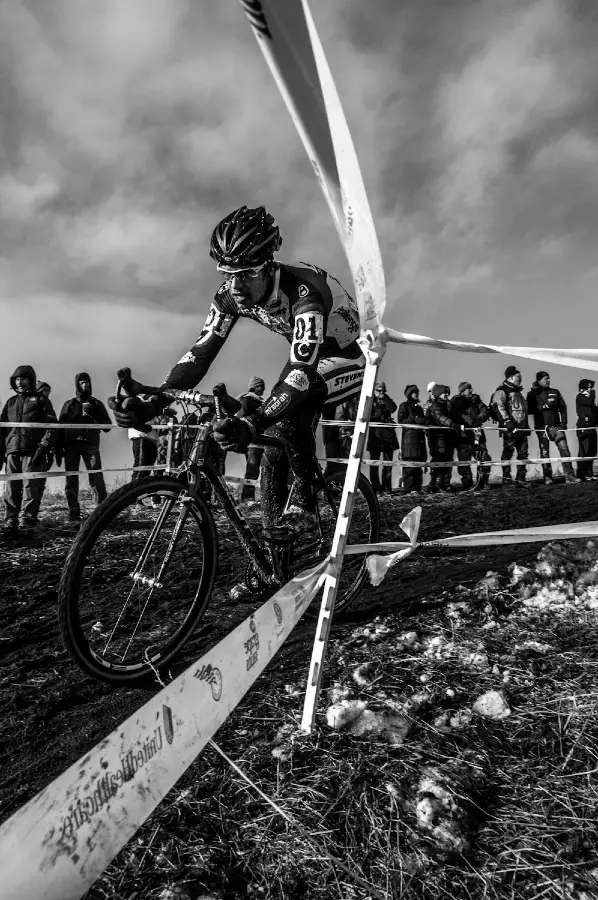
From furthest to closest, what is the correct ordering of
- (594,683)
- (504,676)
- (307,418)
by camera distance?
(307,418)
(504,676)
(594,683)

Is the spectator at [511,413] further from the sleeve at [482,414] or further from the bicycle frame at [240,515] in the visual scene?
the bicycle frame at [240,515]

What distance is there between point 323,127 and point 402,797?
2378 mm

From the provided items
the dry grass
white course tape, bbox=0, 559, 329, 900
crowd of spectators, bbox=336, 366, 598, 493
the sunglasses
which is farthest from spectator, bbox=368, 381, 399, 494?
white course tape, bbox=0, 559, 329, 900

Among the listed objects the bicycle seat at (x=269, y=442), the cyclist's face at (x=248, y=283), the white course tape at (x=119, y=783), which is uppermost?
the cyclist's face at (x=248, y=283)

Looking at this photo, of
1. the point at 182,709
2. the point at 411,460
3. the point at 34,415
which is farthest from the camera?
the point at 411,460

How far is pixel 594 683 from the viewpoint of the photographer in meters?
2.50

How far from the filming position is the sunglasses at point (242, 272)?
12.7 ft

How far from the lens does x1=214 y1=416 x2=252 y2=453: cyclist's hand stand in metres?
3.20

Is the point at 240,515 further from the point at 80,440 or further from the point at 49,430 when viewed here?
the point at 80,440

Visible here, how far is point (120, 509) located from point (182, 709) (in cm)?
149

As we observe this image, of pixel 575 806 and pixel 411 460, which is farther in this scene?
pixel 411 460

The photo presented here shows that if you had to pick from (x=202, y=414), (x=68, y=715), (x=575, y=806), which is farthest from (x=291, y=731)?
(x=202, y=414)

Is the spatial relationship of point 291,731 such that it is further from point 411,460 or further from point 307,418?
point 411,460

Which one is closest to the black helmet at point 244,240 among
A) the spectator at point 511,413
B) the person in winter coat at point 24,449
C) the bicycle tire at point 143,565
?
the bicycle tire at point 143,565
